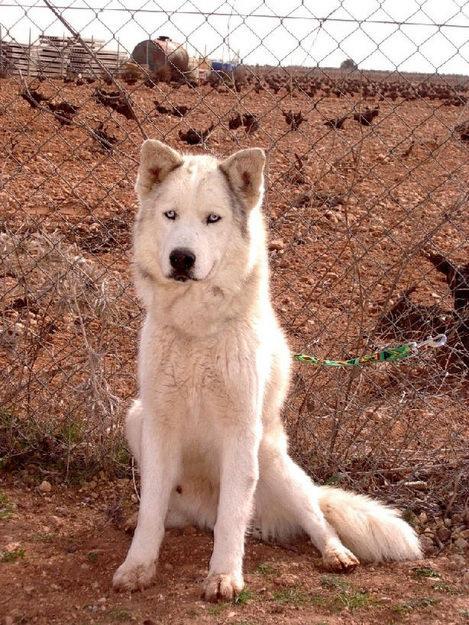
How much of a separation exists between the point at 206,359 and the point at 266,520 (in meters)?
0.87

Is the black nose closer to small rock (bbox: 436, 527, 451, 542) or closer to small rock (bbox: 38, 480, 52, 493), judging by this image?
small rock (bbox: 38, 480, 52, 493)

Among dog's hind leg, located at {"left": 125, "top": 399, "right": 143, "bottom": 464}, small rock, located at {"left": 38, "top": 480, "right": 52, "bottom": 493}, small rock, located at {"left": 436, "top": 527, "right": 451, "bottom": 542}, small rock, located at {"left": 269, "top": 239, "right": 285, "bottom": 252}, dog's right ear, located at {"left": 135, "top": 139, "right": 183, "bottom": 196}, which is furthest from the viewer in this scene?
small rock, located at {"left": 269, "top": 239, "right": 285, "bottom": 252}

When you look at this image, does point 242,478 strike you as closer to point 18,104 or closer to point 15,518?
point 15,518

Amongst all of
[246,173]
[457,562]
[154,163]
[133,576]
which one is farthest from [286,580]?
[154,163]

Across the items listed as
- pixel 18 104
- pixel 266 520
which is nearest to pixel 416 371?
pixel 266 520

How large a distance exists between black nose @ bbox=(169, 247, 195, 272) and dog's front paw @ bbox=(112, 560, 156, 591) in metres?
1.17

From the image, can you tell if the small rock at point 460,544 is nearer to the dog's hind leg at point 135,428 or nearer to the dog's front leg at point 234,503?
the dog's front leg at point 234,503

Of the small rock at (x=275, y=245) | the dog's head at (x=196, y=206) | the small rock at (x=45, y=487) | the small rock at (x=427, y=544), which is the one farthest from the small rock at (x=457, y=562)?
the small rock at (x=275, y=245)

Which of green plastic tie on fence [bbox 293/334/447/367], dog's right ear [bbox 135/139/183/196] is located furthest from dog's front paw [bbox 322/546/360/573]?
dog's right ear [bbox 135/139/183/196]

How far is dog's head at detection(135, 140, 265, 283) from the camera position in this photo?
302 cm

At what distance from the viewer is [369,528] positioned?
3.31 meters

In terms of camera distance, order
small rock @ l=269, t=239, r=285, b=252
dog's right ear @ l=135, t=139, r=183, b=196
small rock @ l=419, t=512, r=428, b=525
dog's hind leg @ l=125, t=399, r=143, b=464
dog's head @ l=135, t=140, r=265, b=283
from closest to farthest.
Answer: dog's head @ l=135, t=140, r=265, b=283, dog's right ear @ l=135, t=139, r=183, b=196, dog's hind leg @ l=125, t=399, r=143, b=464, small rock @ l=419, t=512, r=428, b=525, small rock @ l=269, t=239, r=285, b=252

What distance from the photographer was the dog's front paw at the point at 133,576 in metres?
2.96

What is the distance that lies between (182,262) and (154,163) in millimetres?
515
